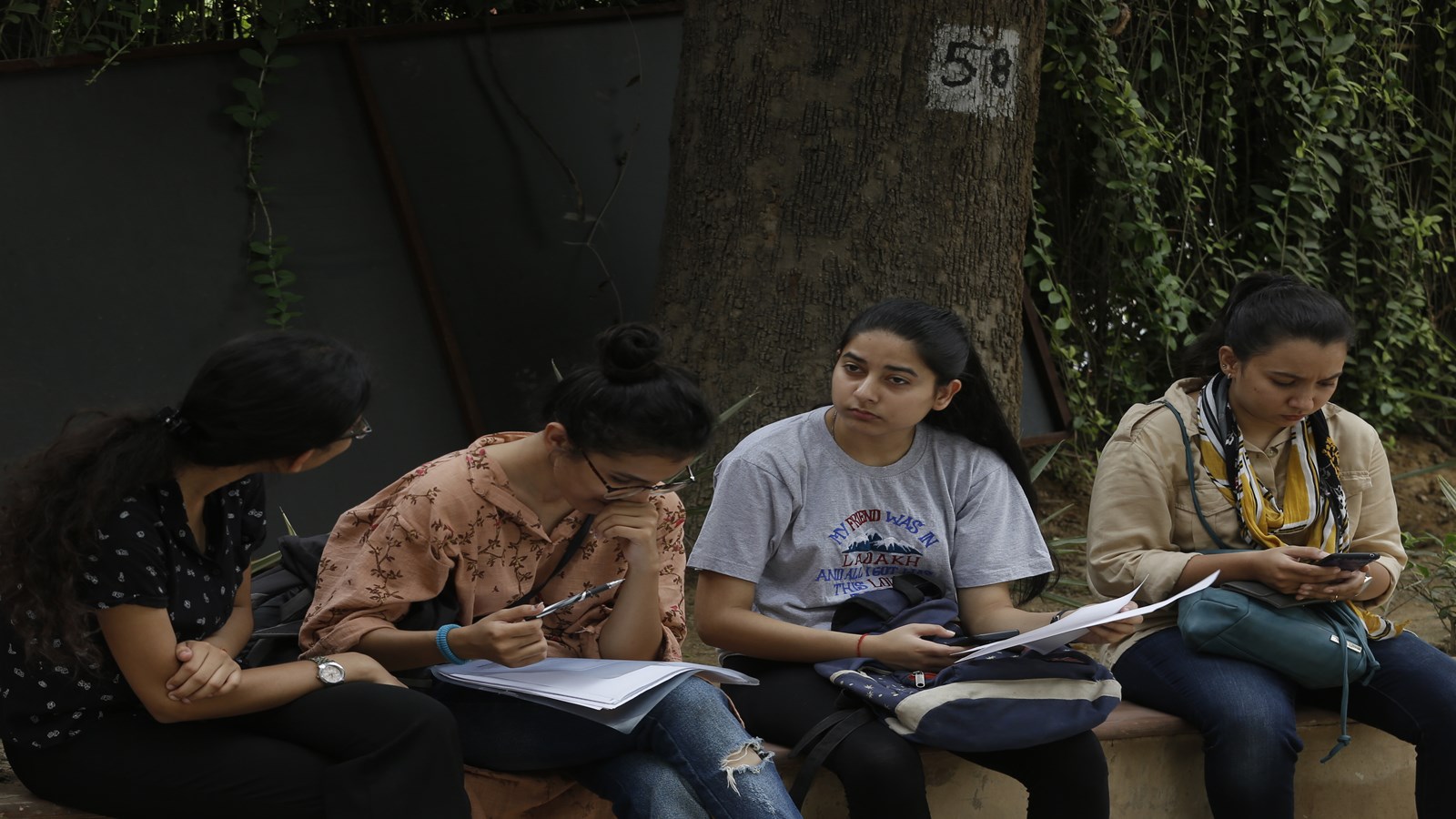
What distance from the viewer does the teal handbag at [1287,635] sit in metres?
2.96

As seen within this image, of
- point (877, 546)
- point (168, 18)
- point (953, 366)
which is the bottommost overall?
point (877, 546)

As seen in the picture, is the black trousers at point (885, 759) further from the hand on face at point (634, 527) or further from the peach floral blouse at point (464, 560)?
the hand on face at point (634, 527)

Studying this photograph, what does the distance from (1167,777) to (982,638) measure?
2.45 ft

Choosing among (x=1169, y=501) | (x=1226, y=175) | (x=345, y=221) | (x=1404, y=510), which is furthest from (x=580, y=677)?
(x=1404, y=510)

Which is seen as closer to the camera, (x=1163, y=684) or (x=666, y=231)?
(x=1163, y=684)

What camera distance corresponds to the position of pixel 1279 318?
3064 millimetres

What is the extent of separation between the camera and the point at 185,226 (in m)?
4.39

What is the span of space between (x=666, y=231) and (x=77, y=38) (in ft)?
6.08

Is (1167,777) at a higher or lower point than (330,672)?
lower

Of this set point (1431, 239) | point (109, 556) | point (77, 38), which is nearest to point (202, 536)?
point (109, 556)

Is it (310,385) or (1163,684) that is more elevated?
(310,385)

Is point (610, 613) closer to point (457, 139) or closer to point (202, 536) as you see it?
point (202, 536)

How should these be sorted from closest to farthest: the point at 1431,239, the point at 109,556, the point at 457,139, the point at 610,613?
the point at 109,556, the point at 610,613, the point at 457,139, the point at 1431,239

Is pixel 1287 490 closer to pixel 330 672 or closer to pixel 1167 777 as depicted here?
pixel 1167 777
